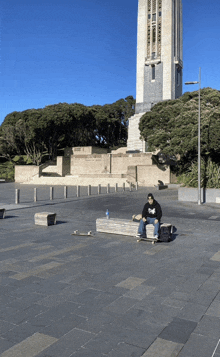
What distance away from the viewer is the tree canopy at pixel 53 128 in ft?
173

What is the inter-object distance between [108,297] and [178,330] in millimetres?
1244

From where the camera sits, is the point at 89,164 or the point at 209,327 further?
the point at 89,164

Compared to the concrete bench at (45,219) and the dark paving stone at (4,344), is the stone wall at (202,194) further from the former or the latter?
the dark paving stone at (4,344)

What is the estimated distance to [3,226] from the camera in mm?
10203

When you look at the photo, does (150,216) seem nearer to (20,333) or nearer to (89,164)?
(20,333)

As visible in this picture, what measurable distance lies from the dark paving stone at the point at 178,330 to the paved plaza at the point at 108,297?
1 centimetres

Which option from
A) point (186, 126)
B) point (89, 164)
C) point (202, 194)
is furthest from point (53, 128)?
point (202, 194)

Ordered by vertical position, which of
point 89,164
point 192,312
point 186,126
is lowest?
point 192,312

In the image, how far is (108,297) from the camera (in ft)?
14.5

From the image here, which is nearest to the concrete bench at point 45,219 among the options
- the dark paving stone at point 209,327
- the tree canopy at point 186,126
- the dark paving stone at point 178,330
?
the dark paving stone at point 178,330

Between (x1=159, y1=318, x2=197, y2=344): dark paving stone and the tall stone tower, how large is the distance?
175ft

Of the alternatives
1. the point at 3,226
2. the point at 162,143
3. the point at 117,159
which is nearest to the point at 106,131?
the point at 117,159

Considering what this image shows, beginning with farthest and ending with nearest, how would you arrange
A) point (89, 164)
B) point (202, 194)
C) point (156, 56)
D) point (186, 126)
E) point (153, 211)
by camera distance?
point (156, 56)
point (89, 164)
point (186, 126)
point (202, 194)
point (153, 211)

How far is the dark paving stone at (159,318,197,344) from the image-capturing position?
3307mm
